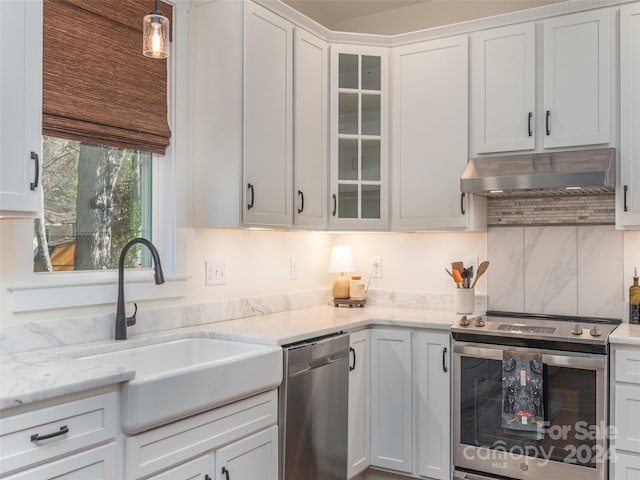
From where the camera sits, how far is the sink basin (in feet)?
5.63

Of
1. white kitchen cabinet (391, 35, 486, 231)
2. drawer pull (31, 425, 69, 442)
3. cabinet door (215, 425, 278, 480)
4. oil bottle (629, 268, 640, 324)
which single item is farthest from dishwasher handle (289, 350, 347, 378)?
oil bottle (629, 268, 640, 324)

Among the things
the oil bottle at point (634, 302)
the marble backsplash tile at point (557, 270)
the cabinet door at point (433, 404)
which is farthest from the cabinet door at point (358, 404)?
the oil bottle at point (634, 302)

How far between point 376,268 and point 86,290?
6.47 ft

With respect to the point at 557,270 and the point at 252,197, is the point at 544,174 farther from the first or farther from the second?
the point at 252,197

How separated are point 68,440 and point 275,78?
6.44 feet

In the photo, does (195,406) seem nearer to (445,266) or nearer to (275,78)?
(275,78)

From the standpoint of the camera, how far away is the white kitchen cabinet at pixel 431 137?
318 centimetres

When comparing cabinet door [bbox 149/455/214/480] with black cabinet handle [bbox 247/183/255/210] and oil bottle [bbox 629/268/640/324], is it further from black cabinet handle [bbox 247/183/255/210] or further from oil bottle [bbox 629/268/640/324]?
oil bottle [bbox 629/268/640/324]

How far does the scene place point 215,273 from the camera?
2889 mm

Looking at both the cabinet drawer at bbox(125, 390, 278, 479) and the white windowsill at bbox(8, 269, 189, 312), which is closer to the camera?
the cabinet drawer at bbox(125, 390, 278, 479)

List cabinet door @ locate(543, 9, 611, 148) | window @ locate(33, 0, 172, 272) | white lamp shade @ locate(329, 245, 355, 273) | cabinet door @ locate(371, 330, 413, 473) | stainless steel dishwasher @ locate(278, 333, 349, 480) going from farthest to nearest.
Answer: white lamp shade @ locate(329, 245, 355, 273) → cabinet door @ locate(371, 330, 413, 473) → cabinet door @ locate(543, 9, 611, 148) → stainless steel dishwasher @ locate(278, 333, 349, 480) → window @ locate(33, 0, 172, 272)

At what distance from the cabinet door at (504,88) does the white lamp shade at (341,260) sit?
3.36 ft

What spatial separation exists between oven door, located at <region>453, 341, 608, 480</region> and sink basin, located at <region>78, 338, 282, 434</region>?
1093 mm

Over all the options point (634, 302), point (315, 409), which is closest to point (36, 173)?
point (315, 409)
